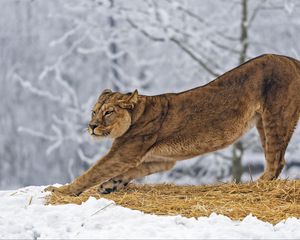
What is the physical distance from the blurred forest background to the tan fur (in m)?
Answer: 5.53

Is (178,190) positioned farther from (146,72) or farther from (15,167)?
(15,167)

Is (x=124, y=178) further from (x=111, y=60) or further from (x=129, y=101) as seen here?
(x=111, y=60)

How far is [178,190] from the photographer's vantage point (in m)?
6.68

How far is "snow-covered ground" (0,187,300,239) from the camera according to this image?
16.3 ft

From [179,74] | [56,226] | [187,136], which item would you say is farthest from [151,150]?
[179,74]

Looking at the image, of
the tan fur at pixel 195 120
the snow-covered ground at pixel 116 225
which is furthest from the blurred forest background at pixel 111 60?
the snow-covered ground at pixel 116 225

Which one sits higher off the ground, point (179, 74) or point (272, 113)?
point (272, 113)

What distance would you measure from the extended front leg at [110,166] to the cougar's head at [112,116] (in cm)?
15

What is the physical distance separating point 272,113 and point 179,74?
8114mm

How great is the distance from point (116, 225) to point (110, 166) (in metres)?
1.58

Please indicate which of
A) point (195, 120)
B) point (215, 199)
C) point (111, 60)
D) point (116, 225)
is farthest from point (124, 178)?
point (111, 60)

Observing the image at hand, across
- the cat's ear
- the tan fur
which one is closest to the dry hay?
the tan fur

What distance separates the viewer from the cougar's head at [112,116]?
672 centimetres

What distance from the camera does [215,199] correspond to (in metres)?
6.13
